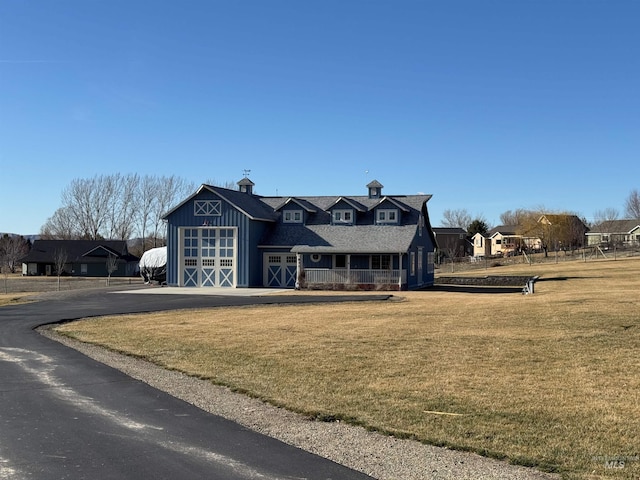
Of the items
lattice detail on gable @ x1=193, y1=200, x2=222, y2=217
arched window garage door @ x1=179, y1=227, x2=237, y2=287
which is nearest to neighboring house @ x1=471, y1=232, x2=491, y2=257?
arched window garage door @ x1=179, y1=227, x2=237, y2=287

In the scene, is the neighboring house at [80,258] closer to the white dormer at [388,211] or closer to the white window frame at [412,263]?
the white dormer at [388,211]

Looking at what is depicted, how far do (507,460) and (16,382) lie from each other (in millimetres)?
8799

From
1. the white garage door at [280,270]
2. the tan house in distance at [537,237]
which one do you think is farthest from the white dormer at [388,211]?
the tan house in distance at [537,237]

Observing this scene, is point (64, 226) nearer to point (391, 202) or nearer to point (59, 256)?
point (59, 256)

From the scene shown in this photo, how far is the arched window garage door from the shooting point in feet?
147

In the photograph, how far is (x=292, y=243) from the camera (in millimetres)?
44969

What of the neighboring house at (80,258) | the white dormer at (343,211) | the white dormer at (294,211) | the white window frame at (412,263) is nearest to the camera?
Result: the white window frame at (412,263)

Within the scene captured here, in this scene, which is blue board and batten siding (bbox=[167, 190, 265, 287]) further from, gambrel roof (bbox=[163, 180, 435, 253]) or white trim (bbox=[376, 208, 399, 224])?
white trim (bbox=[376, 208, 399, 224])

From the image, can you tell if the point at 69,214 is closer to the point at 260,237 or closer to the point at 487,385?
the point at 260,237

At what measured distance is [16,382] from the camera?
38.6ft

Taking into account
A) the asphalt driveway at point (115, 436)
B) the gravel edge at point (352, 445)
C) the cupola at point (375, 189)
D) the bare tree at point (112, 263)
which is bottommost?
the gravel edge at point (352, 445)

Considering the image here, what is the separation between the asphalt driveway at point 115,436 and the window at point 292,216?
34007 millimetres

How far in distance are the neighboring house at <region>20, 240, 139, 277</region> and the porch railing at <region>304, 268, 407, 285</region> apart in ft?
152

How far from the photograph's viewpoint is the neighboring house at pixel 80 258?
276 feet
